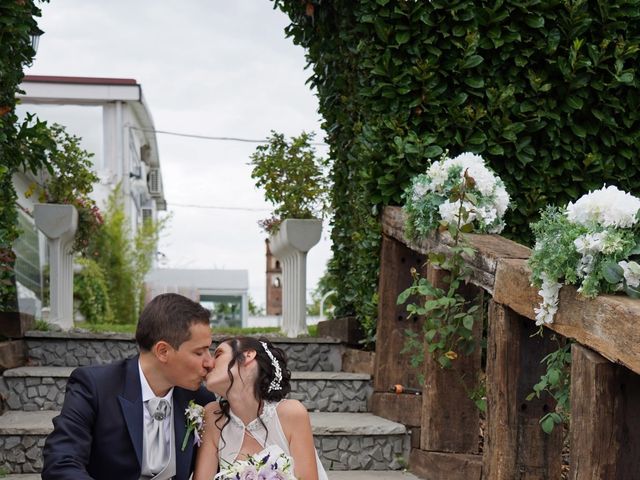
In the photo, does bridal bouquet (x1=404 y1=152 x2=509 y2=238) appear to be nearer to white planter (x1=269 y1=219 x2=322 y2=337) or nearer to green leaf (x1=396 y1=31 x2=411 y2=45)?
green leaf (x1=396 y1=31 x2=411 y2=45)

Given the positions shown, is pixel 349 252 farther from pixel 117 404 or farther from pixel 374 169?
pixel 117 404

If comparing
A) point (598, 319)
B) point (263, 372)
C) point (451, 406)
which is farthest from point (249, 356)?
point (451, 406)

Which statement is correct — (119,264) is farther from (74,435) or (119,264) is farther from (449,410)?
(74,435)

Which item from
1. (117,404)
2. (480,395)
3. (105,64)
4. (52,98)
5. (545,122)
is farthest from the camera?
(105,64)

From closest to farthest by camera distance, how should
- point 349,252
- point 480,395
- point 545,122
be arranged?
point 480,395 → point 545,122 → point 349,252

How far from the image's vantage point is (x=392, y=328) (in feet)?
17.0

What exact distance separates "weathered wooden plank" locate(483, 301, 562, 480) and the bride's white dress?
0.81 meters

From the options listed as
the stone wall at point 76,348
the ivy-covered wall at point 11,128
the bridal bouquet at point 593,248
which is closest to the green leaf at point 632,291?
the bridal bouquet at point 593,248

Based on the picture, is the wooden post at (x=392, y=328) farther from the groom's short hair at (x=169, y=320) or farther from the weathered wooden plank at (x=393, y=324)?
the groom's short hair at (x=169, y=320)

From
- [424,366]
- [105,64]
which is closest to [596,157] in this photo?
[424,366]

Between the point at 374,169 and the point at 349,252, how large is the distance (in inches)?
53.3

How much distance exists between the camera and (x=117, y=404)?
2.88m

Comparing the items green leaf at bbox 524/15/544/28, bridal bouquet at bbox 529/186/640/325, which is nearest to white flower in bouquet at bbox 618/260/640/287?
bridal bouquet at bbox 529/186/640/325

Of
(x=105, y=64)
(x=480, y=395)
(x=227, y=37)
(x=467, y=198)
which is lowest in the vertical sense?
(x=480, y=395)
